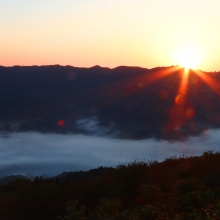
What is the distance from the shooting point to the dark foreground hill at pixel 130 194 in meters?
7.53

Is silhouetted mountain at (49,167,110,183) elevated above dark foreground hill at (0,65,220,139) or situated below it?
below

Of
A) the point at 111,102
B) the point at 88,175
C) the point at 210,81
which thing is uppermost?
the point at 210,81

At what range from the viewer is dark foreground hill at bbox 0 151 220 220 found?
7531 millimetres

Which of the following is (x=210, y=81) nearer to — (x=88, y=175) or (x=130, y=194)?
(x=88, y=175)

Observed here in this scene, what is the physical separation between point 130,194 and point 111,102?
258 ft

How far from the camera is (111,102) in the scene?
89000mm

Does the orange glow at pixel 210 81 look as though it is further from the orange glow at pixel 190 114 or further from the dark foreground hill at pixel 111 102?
the orange glow at pixel 190 114

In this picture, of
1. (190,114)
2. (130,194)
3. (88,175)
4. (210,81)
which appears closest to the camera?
(130,194)

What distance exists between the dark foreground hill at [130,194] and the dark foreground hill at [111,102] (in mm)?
57657

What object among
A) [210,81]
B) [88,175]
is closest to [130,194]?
[88,175]

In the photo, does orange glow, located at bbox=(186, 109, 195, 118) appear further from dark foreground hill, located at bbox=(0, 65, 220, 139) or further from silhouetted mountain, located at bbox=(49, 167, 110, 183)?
silhouetted mountain, located at bbox=(49, 167, 110, 183)

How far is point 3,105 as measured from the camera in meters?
85.3

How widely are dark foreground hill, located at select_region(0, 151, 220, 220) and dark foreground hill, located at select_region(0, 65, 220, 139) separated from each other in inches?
2270

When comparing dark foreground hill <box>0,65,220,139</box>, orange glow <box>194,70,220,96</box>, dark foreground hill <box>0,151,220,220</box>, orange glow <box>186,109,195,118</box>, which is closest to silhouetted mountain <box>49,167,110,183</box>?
dark foreground hill <box>0,151,220,220</box>
